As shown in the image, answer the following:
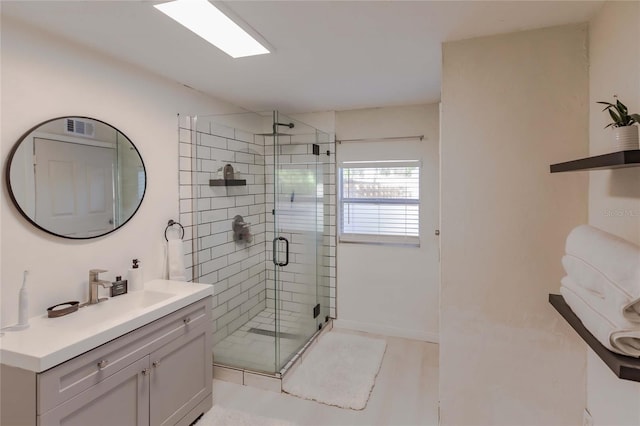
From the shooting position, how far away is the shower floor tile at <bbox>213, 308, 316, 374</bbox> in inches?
105

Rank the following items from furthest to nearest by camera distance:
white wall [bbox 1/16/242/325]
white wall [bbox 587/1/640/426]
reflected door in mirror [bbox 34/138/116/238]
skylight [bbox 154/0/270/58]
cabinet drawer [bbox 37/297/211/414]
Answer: reflected door in mirror [bbox 34/138/116/238] < white wall [bbox 1/16/242/325] < skylight [bbox 154/0/270/58] < cabinet drawer [bbox 37/297/211/414] < white wall [bbox 587/1/640/426]

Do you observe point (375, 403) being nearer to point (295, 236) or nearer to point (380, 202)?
point (295, 236)

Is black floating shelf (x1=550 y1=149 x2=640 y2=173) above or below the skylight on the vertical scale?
below

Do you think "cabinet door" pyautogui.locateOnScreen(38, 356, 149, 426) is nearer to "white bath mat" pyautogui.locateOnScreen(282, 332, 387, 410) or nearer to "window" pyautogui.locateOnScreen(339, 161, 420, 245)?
"white bath mat" pyautogui.locateOnScreen(282, 332, 387, 410)

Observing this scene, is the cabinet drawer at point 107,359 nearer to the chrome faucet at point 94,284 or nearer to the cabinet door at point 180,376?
the cabinet door at point 180,376

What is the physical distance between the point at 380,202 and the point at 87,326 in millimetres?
2617

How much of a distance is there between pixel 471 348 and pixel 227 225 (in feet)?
7.13

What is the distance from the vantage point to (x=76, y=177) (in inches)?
74.4

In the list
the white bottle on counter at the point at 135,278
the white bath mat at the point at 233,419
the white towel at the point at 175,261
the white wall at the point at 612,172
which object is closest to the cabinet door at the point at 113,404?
the white bath mat at the point at 233,419

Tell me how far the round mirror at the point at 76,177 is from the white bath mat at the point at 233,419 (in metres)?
1.36

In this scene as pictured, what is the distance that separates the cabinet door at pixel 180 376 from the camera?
5.98 ft

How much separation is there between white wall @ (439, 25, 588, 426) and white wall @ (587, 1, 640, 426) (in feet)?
0.25

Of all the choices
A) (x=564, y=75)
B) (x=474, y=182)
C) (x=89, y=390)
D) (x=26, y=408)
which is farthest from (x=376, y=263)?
(x=26, y=408)

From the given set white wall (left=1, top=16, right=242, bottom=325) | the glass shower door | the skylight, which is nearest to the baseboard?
the glass shower door
